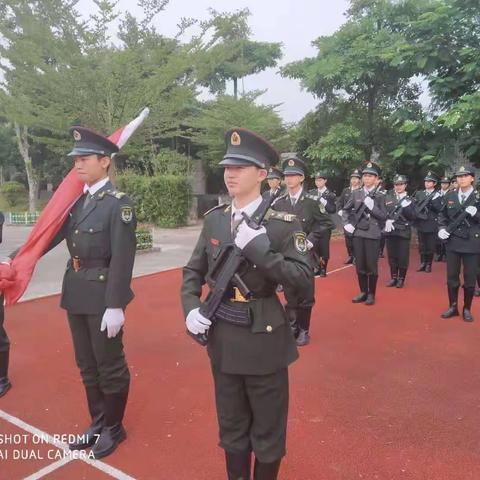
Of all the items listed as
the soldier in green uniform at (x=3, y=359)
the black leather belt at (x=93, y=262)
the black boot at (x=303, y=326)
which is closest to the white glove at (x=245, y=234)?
the black leather belt at (x=93, y=262)

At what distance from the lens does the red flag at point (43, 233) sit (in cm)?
310

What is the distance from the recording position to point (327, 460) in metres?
2.88

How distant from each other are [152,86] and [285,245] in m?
12.7

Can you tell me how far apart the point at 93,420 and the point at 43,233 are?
4.42 ft

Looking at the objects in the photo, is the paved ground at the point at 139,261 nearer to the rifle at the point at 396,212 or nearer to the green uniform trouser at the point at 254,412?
the rifle at the point at 396,212

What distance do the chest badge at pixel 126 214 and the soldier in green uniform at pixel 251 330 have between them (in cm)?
78

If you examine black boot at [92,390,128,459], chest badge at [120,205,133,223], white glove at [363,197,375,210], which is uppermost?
chest badge at [120,205,133,223]

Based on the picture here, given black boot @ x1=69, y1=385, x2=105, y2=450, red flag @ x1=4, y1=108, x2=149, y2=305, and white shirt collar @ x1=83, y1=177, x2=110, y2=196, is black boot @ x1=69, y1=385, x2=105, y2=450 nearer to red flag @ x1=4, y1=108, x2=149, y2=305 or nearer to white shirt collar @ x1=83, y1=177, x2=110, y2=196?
red flag @ x1=4, y1=108, x2=149, y2=305

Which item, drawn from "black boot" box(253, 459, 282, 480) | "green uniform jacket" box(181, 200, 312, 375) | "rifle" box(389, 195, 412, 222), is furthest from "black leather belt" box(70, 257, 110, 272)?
"rifle" box(389, 195, 412, 222)

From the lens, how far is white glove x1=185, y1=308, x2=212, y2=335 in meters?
2.19

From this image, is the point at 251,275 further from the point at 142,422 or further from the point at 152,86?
the point at 152,86

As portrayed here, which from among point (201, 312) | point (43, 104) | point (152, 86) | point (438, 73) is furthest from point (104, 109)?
point (201, 312)

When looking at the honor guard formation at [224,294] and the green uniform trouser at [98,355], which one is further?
the green uniform trouser at [98,355]

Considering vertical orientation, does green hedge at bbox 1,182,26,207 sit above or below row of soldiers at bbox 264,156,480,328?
above
